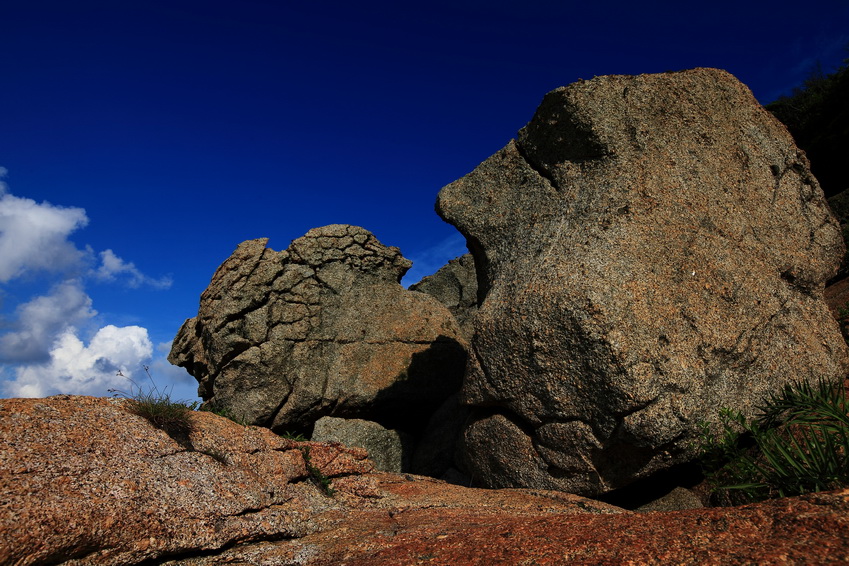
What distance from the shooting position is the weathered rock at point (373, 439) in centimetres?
1128

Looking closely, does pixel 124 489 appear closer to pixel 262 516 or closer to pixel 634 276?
pixel 262 516

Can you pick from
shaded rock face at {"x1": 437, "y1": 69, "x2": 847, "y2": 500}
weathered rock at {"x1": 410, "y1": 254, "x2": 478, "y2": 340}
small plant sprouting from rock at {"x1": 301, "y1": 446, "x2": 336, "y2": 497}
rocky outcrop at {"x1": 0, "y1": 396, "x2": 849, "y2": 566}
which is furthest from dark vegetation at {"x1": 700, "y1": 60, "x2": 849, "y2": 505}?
weathered rock at {"x1": 410, "y1": 254, "x2": 478, "y2": 340}

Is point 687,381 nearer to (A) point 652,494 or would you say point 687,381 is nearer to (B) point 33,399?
(A) point 652,494

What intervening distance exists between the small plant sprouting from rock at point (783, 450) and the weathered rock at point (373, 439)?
19.5 feet

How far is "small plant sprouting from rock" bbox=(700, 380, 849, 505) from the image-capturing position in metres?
4.87

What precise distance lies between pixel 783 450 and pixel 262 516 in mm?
4983

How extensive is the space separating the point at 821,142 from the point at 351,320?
22267 mm

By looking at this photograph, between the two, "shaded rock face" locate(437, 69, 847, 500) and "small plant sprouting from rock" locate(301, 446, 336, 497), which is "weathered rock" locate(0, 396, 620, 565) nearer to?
"small plant sprouting from rock" locate(301, 446, 336, 497)

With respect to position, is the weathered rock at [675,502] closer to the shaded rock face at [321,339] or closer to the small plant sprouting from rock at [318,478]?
the small plant sprouting from rock at [318,478]

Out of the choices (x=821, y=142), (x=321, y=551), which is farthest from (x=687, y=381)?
(x=821, y=142)

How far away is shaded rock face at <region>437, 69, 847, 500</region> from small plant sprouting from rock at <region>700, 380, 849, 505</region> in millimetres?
390

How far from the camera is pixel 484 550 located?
403cm

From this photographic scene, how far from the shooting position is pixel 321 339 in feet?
40.8

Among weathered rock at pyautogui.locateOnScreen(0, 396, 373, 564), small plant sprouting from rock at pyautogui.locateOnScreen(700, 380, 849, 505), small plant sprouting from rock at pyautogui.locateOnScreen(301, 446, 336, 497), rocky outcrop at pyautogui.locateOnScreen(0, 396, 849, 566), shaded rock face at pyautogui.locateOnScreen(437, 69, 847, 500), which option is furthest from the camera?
shaded rock face at pyautogui.locateOnScreen(437, 69, 847, 500)
